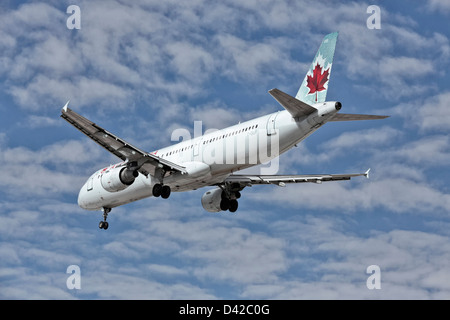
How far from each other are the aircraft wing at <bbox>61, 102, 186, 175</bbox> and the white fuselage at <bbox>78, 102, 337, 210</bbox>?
0.92 metres

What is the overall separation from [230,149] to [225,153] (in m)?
0.44

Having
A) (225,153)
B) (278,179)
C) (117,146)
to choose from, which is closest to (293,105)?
(225,153)

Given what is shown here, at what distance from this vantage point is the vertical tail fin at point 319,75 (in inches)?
1790

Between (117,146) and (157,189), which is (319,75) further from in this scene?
(117,146)

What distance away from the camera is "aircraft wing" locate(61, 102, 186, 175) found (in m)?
45.4

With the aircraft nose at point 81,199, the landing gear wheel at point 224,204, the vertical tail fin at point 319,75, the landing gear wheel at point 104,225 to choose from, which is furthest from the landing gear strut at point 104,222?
the vertical tail fin at point 319,75

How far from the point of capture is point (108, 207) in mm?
57062

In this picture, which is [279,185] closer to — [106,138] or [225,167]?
Answer: [225,167]

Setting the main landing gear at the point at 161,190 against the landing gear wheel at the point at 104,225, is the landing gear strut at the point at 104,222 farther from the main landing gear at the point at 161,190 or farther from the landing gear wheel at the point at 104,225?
the main landing gear at the point at 161,190

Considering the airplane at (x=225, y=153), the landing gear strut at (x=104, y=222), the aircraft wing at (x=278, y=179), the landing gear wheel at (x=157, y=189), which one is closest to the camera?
the airplane at (x=225, y=153)

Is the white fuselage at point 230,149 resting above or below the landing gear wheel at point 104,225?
above

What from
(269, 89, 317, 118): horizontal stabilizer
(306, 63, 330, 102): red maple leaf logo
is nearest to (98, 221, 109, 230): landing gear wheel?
(269, 89, 317, 118): horizontal stabilizer

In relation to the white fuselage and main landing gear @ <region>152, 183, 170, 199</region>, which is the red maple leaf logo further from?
main landing gear @ <region>152, 183, 170, 199</region>

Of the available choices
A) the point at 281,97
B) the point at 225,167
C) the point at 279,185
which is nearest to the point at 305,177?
the point at 279,185
